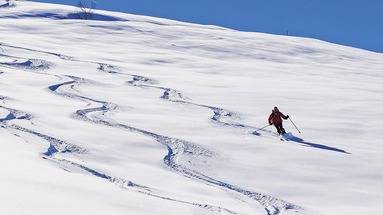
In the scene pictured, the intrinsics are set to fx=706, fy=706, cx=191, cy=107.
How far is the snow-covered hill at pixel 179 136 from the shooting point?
7.52 meters

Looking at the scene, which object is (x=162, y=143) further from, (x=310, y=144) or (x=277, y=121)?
(x=310, y=144)

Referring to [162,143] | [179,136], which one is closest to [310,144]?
[179,136]

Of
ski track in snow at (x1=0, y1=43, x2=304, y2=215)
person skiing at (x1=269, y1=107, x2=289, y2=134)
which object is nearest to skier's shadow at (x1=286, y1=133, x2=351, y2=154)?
person skiing at (x1=269, y1=107, x2=289, y2=134)

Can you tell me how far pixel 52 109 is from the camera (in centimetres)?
1412

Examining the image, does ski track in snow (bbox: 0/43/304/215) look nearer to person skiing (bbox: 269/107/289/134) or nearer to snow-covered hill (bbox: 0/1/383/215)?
snow-covered hill (bbox: 0/1/383/215)

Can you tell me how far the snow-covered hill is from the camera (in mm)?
7520

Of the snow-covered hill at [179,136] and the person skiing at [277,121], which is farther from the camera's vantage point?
the person skiing at [277,121]

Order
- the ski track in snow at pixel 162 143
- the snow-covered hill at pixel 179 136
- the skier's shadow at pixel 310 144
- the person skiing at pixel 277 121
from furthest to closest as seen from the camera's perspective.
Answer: the person skiing at pixel 277 121 → the skier's shadow at pixel 310 144 → the ski track in snow at pixel 162 143 → the snow-covered hill at pixel 179 136

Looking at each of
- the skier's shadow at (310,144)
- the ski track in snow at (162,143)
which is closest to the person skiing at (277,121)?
the skier's shadow at (310,144)

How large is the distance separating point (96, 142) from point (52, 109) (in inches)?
137

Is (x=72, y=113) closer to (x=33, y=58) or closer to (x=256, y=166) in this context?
(x=256, y=166)

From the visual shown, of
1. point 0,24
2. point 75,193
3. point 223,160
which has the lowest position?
point 75,193

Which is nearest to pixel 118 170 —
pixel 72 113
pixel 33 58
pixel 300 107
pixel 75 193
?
pixel 75 193

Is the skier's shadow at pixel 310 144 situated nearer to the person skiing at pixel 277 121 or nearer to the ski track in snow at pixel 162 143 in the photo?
the person skiing at pixel 277 121
